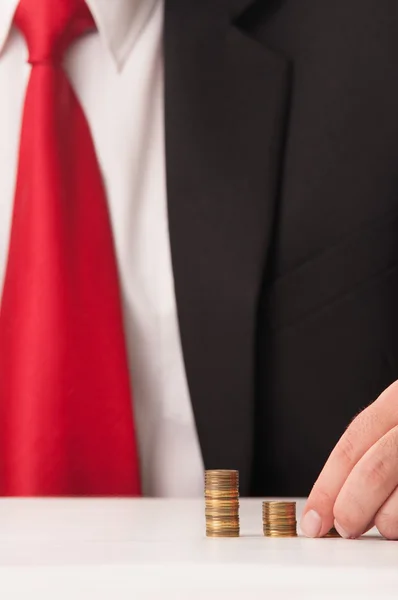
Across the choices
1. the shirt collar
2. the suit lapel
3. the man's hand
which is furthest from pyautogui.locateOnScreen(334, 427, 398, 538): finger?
the shirt collar

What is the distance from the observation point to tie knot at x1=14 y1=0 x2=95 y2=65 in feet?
5.14

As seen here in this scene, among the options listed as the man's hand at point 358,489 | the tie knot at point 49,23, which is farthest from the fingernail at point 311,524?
the tie knot at point 49,23

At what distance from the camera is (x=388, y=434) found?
35.7 inches

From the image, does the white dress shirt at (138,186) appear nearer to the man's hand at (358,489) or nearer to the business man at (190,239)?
the business man at (190,239)

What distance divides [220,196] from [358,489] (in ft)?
2.68

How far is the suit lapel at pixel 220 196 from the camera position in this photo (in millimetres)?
1537

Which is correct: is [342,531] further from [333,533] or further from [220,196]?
[220,196]

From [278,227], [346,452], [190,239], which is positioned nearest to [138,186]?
[190,239]

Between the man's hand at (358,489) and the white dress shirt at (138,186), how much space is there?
0.65 metres

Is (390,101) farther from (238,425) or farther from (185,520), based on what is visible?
(185,520)

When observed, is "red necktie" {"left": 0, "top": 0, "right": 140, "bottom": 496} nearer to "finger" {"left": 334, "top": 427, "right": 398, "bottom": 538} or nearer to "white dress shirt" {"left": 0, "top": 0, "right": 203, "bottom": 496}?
"white dress shirt" {"left": 0, "top": 0, "right": 203, "bottom": 496}

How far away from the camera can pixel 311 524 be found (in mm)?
834

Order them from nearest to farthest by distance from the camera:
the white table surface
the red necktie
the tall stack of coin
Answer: the white table surface → the tall stack of coin → the red necktie

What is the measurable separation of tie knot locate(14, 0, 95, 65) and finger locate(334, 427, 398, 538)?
3.11ft
